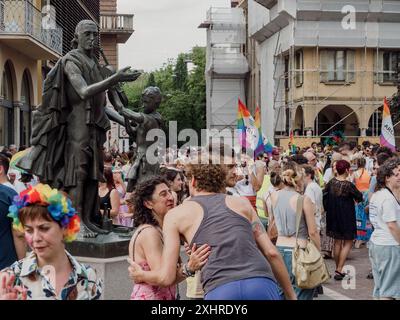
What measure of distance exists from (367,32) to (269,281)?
41.0 metres

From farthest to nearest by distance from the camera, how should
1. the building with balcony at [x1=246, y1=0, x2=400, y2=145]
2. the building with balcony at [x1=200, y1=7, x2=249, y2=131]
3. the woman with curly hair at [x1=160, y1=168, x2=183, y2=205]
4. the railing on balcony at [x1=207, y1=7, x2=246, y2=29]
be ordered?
the railing on balcony at [x1=207, y1=7, x2=246, y2=29]
the building with balcony at [x1=200, y1=7, x2=249, y2=131]
the building with balcony at [x1=246, y1=0, x2=400, y2=145]
the woman with curly hair at [x1=160, y1=168, x2=183, y2=205]

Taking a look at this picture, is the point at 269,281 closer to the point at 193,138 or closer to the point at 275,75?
the point at 193,138

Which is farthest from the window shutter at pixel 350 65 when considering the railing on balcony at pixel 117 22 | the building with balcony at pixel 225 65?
the building with balcony at pixel 225 65

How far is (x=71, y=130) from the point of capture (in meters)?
8.20

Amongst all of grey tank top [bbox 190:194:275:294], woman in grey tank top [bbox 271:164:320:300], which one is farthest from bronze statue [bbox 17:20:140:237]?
grey tank top [bbox 190:194:275:294]

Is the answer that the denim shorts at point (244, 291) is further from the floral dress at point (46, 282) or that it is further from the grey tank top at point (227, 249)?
the floral dress at point (46, 282)

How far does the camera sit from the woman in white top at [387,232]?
748cm

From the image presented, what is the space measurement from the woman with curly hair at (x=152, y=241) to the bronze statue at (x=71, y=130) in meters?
2.80

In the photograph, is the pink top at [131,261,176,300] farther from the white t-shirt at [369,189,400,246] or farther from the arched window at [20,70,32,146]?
the arched window at [20,70,32,146]

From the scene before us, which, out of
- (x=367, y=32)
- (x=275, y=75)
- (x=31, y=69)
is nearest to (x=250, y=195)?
(x=31, y=69)

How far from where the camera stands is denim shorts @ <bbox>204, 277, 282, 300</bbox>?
4234mm

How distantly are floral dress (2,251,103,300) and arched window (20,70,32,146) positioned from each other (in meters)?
24.6

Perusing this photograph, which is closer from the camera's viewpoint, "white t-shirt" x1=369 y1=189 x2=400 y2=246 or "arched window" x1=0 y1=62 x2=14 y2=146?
"white t-shirt" x1=369 y1=189 x2=400 y2=246

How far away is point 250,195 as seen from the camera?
42.0ft
